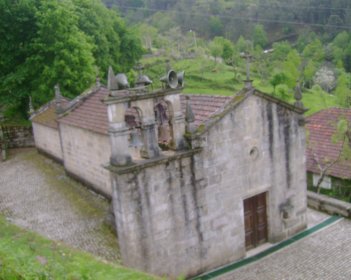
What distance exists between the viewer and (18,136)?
31641 millimetres

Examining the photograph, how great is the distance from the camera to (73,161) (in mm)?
22875

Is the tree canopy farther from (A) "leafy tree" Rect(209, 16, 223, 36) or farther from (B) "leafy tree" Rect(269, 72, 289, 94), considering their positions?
(A) "leafy tree" Rect(209, 16, 223, 36)

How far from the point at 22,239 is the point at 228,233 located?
6708mm

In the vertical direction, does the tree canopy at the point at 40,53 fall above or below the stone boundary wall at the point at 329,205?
above

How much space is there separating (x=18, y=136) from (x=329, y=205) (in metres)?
21.9

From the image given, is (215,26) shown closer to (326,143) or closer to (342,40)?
(342,40)

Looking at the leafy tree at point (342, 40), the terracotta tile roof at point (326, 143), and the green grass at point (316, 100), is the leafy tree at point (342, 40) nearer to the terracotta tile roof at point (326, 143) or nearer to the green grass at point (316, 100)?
the green grass at point (316, 100)

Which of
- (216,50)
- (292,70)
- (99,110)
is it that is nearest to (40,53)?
(99,110)

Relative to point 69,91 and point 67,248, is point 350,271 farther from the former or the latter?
point 69,91

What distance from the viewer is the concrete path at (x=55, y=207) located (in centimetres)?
1655

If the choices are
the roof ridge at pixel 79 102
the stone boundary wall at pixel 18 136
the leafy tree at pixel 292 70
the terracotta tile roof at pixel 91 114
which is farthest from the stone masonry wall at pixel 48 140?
the leafy tree at pixel 292 70

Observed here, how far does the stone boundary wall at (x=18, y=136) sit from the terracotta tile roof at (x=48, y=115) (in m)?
3.38

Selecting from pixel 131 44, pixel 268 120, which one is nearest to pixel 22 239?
pixel 268 120

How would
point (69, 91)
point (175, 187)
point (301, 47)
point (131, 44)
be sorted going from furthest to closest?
point (301, 47)
point (131, 44)
point (69, 91)
point (175, 187)
